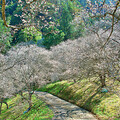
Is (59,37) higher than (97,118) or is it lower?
higher

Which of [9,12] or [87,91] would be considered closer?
[87,91]

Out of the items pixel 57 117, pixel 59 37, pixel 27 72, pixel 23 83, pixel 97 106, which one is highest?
pixel 59 37

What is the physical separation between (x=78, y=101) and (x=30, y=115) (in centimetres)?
497

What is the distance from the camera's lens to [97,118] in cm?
848

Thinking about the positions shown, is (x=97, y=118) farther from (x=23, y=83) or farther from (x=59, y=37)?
(x=59, y=37)

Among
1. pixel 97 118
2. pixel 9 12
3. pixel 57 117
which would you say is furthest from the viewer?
pixel 9 12

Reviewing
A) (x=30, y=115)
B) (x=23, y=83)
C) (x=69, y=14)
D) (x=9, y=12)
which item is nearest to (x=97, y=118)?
(x=30, y=115)

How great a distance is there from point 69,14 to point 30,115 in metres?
28.6

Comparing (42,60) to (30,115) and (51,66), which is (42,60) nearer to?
(51,66)

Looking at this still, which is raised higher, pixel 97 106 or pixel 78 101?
pixel 97 106

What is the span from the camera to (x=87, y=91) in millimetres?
12586

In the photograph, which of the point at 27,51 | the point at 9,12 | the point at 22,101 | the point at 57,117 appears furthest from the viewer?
the point at 9,12

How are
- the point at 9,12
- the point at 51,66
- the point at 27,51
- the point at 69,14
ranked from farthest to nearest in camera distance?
the point at 9,12 < the point at 69,14 < the point at 27,51 < the point at 51,66

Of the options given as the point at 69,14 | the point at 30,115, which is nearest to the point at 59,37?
the point at 69,14
